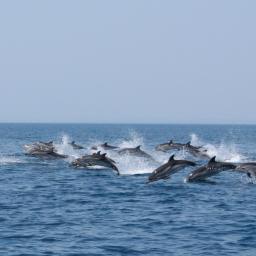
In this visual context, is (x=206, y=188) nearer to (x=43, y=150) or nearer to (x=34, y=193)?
(x=34, y=193)

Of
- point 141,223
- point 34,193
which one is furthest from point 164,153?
point 141,223

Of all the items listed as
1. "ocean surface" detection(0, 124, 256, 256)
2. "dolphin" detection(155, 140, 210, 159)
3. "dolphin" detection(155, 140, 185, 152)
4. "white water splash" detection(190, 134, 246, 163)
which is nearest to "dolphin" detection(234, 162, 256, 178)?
"ocean surface" detection(0, 124, 256, 256)

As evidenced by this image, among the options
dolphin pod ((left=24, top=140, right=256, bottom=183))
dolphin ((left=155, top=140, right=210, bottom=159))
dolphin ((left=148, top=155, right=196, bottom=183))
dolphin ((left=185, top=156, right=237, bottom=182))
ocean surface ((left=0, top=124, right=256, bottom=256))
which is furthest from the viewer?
dolphin ((left=155, top=140, right=210, bottom=159))

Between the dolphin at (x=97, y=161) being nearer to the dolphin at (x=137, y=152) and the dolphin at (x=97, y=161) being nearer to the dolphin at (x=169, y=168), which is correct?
the dolphin at (x=169, y=168)

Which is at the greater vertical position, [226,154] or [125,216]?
[226,154]

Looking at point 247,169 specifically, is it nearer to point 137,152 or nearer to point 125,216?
point 125,216

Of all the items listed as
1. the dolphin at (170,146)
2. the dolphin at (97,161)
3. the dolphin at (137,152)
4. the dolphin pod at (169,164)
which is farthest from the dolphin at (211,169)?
Answer: the dolphin at (170,146)

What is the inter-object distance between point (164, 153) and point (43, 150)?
11.1 metres

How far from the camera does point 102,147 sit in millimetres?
56438

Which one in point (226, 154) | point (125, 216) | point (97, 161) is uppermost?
point (97, 161)

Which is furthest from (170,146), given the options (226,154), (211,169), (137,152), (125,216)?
(125,216)

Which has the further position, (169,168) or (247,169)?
(169,168)

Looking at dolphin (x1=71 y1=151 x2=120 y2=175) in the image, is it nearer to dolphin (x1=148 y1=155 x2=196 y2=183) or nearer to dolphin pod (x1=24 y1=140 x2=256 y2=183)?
dolphin pod (x1=24 y1=140 x2=256 y2=183)

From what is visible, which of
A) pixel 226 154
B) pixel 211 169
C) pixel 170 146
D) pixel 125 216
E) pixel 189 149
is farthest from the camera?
pixel 226 154
